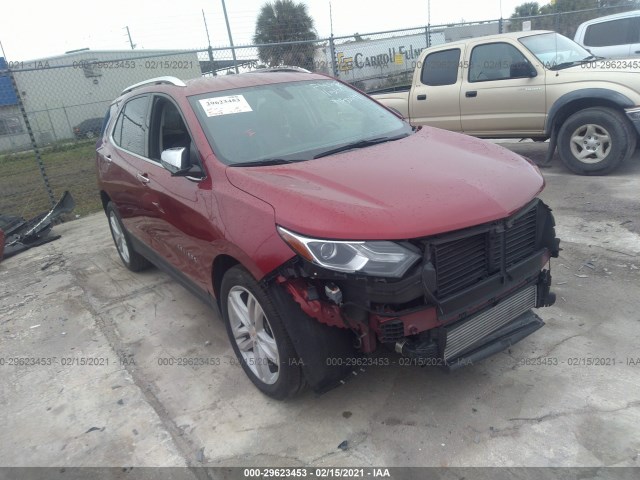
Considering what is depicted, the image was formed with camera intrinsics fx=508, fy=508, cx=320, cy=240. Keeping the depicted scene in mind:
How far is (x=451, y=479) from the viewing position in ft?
7.63

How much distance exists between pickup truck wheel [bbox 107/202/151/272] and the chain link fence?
6.63ft

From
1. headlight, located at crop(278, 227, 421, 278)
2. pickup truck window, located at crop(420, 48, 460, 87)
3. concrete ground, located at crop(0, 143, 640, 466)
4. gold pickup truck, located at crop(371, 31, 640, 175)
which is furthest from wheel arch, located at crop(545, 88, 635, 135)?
headlight, located at crop(278, 227, 421, 278)

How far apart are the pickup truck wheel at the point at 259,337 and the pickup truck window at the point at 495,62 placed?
5718mm

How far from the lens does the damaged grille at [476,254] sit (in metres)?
2.46

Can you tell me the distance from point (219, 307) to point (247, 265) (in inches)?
27.9

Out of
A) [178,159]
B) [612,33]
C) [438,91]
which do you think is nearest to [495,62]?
[438,91]

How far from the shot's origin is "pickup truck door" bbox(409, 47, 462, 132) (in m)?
7.69

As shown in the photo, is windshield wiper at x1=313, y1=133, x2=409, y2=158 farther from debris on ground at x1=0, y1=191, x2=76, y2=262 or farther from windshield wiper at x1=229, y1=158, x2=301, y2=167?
debris on ground at x1=0, y1=191, x2=76, y2=262

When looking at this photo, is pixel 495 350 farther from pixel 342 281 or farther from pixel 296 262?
pixel 296 262

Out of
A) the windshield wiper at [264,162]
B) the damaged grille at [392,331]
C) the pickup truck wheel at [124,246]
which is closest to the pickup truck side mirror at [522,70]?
the windshield wiper at [264,162]

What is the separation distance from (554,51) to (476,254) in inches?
227

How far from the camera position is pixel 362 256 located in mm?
2352

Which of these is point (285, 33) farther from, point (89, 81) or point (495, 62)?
point (495, 62)

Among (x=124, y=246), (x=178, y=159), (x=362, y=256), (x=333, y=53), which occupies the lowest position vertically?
(x=124, y=246)
